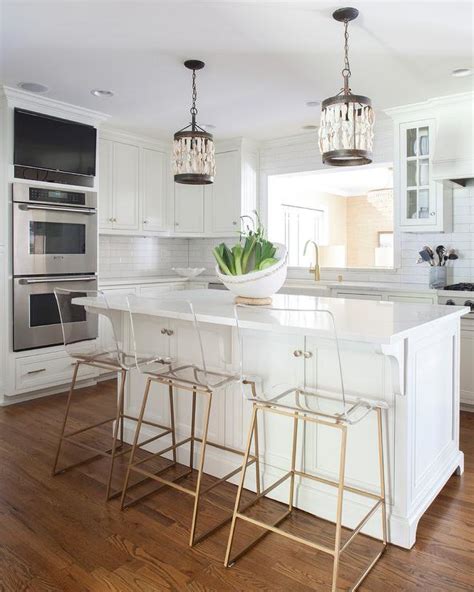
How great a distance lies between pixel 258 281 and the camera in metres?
2.48

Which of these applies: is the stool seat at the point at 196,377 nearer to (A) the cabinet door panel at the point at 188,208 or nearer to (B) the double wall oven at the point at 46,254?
(B) the double wall oven at the point at 46,254

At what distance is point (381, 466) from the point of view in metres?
2.01

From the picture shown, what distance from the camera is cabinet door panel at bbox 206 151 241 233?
5.55m

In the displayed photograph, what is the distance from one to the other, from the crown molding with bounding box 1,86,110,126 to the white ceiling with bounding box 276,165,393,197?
3234mm

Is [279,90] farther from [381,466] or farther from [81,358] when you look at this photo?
[381,466]

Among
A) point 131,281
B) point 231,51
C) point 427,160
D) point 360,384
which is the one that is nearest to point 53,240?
point 131,281

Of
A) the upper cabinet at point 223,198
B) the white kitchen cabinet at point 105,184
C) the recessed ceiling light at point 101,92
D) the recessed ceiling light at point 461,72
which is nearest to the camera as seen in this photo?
the recessed ceiling light at point 461,72

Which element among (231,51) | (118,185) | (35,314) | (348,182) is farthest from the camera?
(348,182)

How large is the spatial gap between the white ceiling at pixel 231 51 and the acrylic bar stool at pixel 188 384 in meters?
1.59

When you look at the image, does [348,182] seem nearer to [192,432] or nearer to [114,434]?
[192,432]

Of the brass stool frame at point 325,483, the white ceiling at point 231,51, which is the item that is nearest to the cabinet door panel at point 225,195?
the white ceiling at point 231,51

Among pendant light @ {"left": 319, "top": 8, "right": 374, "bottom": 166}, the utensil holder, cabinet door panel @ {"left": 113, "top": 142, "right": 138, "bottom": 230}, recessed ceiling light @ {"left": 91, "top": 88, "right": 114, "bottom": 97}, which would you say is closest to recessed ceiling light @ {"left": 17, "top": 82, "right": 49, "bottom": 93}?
recessed ceiling light @ {"left": 91, "top": 88, "right": 114, "bottom": 97}

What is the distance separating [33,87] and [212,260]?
9.49 ft

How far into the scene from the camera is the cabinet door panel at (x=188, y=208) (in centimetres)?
584
